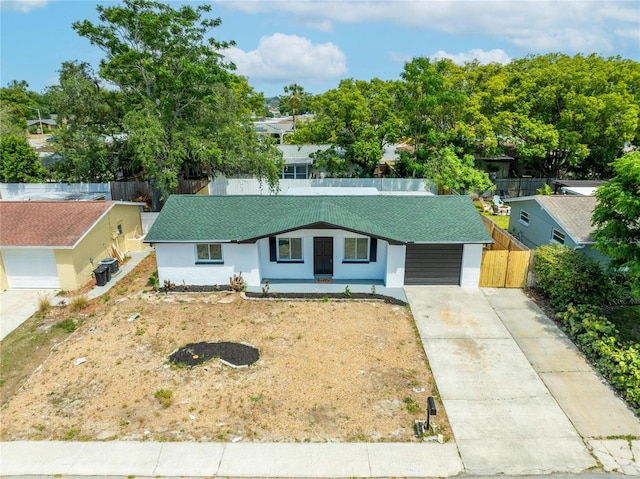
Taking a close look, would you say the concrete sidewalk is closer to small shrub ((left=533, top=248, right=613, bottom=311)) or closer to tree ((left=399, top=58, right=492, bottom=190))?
small shrub ((left=533, top=248, right=613, bottom=311))

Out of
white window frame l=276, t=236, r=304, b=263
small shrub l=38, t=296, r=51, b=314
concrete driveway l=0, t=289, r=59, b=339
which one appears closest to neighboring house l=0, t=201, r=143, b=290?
concrete driveway l=0, t=289, r=59, b=339

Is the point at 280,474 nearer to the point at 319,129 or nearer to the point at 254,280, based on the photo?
the point at 254,280

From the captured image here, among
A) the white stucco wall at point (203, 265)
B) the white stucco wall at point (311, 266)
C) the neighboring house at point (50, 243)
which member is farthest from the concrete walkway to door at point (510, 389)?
the neighboring house at point (50, 243)

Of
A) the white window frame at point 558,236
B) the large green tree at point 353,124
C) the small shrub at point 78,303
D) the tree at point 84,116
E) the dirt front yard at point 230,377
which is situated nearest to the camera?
the dirt front yard at point 230,377

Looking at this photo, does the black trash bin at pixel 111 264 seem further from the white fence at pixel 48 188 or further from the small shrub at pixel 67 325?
the white fence at pixel 48 188

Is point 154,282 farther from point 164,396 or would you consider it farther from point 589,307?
point 589,307

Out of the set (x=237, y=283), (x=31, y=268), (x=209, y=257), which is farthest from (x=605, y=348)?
(x=31, y=268)

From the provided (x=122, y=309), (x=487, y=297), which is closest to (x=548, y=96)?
(x=487, y=297)
